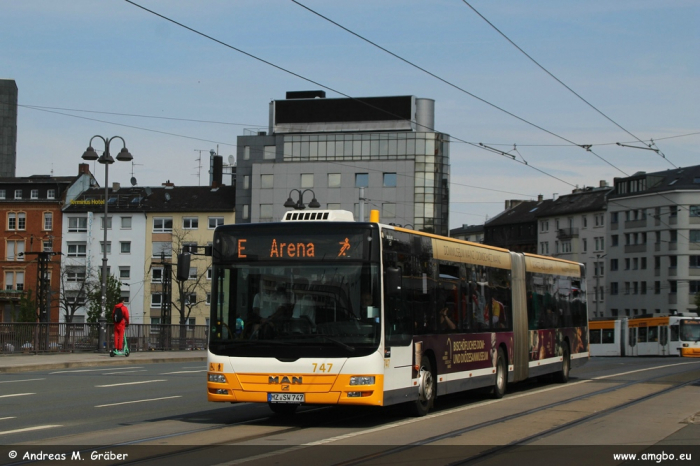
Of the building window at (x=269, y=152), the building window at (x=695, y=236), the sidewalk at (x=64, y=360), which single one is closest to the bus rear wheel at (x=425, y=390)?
the sidewalk at (x=64, y=360)

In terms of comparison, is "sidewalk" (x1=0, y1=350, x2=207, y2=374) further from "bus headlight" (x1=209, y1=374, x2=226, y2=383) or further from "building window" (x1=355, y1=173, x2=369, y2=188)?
"building window" (x1=355, y1=173, x2=369, y2=188)

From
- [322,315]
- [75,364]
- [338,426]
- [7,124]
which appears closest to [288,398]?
[338,426]

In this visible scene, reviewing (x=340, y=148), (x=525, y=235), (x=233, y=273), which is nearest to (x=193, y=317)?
(x=340, y=148)

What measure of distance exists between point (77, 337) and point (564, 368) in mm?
18699

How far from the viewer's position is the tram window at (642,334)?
64.4 m

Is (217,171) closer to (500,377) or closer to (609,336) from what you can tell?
(609,336)

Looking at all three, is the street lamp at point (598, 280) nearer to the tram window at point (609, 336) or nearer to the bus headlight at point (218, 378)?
the tram window at point (609, 336)

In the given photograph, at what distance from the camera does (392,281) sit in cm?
1397

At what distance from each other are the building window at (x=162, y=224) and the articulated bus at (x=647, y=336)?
2060 inches

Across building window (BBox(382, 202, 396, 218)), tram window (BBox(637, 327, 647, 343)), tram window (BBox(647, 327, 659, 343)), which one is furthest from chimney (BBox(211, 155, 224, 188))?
tram window (BBox(647, 327, 659, 343))

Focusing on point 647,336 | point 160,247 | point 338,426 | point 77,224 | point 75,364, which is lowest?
point 647,336

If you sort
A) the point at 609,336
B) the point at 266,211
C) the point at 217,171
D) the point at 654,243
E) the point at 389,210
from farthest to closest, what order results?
the point at 217,171 < the point at 654,243 < the point at 266,211 < the point at 389,210 < the point at 609,336

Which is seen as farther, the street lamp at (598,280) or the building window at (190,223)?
the street lamp at (598,280)

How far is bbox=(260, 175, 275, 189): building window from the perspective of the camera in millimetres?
104125
